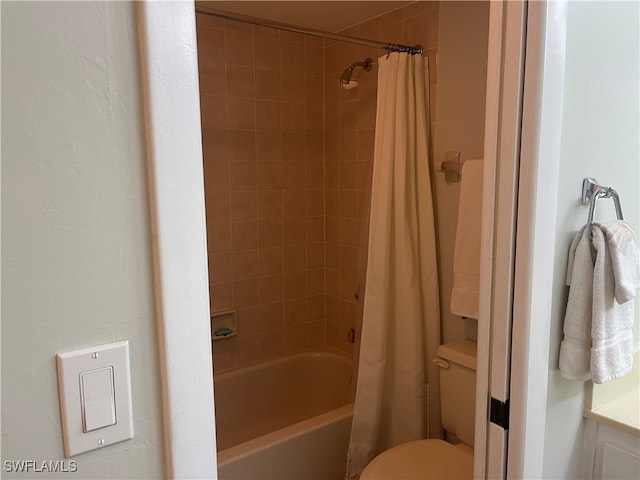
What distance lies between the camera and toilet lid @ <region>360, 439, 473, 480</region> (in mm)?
1644

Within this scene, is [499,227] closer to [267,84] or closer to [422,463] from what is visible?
[422,463]

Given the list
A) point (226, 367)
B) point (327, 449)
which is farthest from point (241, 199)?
point (327, 449)

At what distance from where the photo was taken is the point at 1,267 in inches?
18.5

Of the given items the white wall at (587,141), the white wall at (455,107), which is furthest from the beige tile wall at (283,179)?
the white wall at (587,141)

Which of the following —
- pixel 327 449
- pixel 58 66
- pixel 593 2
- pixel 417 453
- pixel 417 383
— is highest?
pixel 593 2

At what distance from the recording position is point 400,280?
2.02 meters

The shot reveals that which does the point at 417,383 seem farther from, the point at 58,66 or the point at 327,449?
the point at 58,66

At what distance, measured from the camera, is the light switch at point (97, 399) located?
531mm

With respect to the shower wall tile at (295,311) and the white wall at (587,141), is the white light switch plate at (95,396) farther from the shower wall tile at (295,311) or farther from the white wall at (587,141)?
the shower wall tile at (295,311)

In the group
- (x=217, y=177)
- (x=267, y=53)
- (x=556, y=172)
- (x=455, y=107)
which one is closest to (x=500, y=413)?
(x=556, y=172)

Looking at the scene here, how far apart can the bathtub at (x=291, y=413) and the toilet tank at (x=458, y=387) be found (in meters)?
0.47

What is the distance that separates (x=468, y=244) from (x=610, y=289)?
0.63 metres

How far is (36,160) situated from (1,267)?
11 centimetres

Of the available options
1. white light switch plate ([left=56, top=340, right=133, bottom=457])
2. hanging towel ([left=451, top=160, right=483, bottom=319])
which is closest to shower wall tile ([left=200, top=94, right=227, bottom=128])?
hanging towel ([left=451, top=160, right=483, bottom=319])
